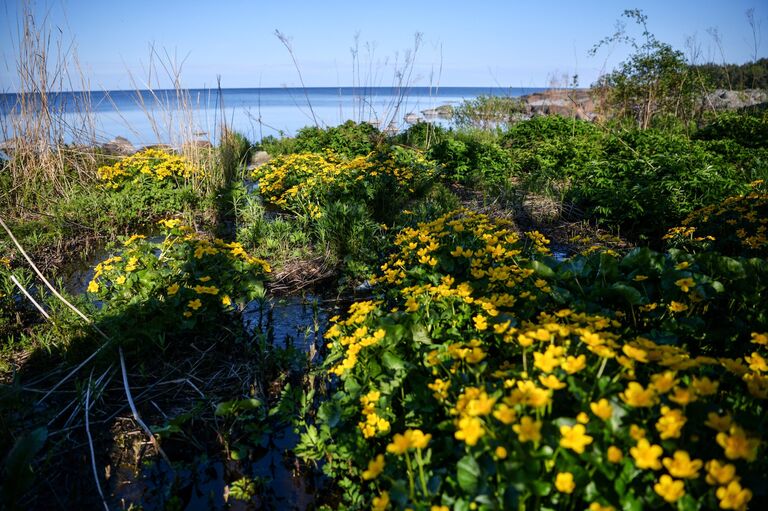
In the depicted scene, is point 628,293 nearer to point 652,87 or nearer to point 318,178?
point 318,178

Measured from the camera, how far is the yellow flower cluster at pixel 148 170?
520 centimetres

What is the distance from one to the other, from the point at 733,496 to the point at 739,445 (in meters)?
0.12

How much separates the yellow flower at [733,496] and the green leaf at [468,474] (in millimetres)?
554

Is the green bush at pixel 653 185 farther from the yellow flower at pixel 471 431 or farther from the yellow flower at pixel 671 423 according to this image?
the yellow flower at pixel 471 431

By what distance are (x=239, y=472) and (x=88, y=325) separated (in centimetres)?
143

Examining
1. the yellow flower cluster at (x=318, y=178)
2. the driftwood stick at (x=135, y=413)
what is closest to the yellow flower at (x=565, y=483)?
the driftwood stick at (x=135, y=413)

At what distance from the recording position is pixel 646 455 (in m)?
1.08

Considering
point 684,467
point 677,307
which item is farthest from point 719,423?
point 677,307

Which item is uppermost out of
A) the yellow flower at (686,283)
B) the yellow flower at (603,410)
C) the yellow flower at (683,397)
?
the yellow flower at (686,283)

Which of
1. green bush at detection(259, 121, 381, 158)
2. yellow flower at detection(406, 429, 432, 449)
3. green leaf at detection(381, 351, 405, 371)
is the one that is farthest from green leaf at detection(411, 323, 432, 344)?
green bush at detection(259, 121, 381, 158)

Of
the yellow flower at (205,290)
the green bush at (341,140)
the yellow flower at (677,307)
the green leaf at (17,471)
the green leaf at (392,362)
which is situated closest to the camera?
the green leaf at (17,471)

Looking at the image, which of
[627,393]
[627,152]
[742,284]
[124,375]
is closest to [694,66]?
[627,152]

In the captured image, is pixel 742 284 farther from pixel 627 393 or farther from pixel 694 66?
pixel 694 66

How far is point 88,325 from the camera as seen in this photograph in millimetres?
2619
